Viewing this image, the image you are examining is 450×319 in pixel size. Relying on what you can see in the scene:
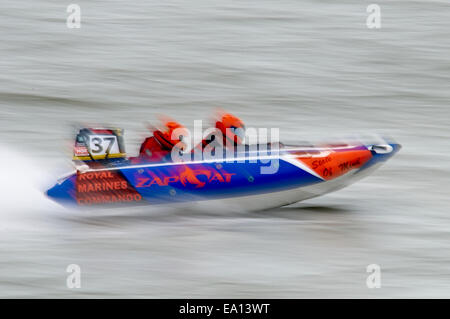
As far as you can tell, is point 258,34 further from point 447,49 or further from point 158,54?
point 447,49

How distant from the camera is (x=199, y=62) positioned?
13820mm

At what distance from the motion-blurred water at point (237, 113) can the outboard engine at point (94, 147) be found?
1.15ft

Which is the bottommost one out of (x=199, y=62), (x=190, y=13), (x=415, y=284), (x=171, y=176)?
(x=415, y=284)

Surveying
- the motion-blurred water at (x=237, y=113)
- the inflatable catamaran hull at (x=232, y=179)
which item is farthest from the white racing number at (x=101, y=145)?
the motion-blurred water at (x=237, y=113)

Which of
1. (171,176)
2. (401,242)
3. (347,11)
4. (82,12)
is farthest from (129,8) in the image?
(401,242)

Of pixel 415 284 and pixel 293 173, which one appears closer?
pixel 415 284

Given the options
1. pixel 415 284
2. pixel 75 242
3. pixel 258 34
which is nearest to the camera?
pixel 415 284

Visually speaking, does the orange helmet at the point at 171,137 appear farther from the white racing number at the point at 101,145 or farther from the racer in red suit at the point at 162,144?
the white racing number at the point at 101,145

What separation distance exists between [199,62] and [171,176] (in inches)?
243

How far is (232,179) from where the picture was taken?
311 inches

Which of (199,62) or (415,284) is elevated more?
(199,62)

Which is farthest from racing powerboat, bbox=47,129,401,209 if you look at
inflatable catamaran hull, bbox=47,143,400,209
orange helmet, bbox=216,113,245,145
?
orange helmet, bbox=216,113,245,145

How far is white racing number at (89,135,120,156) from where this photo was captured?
8070 mm

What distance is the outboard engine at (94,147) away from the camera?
807 cm
